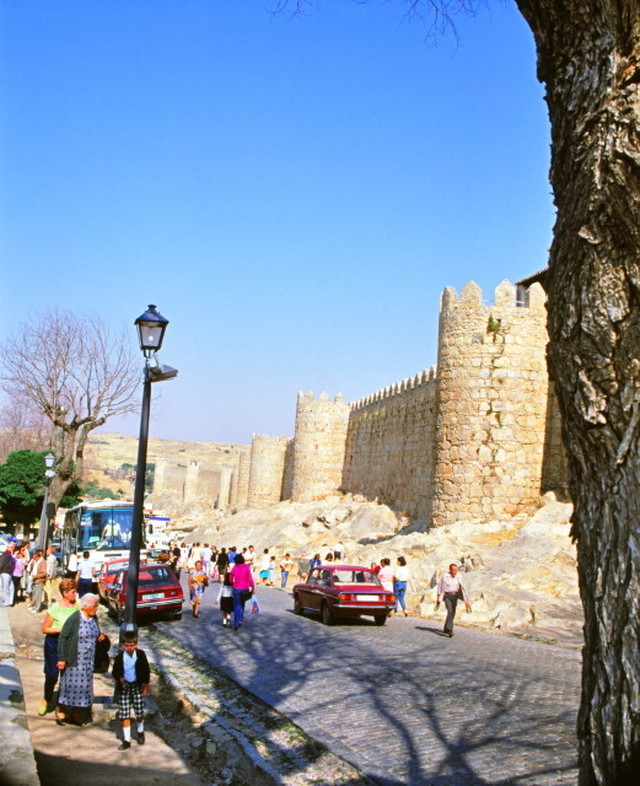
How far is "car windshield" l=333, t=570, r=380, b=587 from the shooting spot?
49.7 ft

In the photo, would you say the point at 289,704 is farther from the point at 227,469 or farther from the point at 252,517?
the point at 227,469

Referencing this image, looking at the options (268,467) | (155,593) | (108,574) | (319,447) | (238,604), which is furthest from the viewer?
(268,467)

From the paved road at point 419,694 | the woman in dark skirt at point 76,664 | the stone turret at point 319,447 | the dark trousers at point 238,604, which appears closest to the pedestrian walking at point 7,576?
the paved road at point 419,694

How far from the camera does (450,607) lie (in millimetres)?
13375

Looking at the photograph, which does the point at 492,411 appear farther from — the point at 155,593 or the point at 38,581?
the point at 38,581

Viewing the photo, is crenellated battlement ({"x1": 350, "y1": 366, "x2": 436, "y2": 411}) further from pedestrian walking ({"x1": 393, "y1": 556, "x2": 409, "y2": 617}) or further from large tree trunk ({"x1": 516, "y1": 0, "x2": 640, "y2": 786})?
large tree trunk ({"x1": 516, "y1": 0, "x2": 640, "y2": 786})

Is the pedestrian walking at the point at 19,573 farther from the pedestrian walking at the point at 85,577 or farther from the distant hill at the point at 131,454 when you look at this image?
the distant hill at the point at 131,454

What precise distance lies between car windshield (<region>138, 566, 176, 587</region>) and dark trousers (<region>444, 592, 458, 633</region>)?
5.51 metres

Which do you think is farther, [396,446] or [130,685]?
[396,446]

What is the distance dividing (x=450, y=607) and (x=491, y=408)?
435 inches

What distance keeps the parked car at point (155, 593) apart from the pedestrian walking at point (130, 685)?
7.62 metres

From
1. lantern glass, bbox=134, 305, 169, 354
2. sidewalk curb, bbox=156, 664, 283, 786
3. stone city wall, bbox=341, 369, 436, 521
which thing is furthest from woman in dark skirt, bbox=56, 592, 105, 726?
stone city wall, bbox=341, 369, 436, 521

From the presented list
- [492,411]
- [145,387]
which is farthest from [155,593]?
[492,411]

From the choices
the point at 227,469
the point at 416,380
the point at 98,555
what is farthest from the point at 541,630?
the point at 227,469
